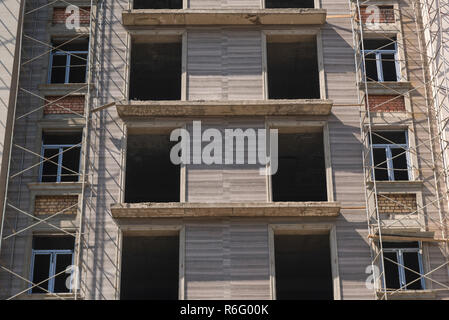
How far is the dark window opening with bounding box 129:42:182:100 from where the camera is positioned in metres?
28.4

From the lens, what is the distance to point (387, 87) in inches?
1048

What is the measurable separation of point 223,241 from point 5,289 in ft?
24.0

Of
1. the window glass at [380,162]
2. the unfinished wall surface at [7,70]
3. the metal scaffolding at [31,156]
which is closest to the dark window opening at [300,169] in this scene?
the window glass at [380,162]

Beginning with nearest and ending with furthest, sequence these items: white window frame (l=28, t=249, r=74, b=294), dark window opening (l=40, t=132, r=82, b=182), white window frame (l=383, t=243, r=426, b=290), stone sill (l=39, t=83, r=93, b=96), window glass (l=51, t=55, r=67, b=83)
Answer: white window frame (l=28, t=249, r=74, b=294) < white window frame (l=383, t=243, r=426, b=290) < dark window opening (l=40, t=132, r=82, b=182) < stone sill (l=39, t=83, r=93, b=96) < window glass (l=51, t=55, r=67, b=83)

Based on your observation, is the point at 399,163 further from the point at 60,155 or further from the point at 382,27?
the point at 60,155

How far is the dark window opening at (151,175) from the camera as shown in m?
28.3

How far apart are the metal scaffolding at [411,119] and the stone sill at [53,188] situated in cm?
1006

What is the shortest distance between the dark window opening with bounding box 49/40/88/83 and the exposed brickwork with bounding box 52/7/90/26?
0.81 m

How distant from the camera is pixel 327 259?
28688mm

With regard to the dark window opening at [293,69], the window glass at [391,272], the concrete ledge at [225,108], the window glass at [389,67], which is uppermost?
the dark window opening at [293,69]

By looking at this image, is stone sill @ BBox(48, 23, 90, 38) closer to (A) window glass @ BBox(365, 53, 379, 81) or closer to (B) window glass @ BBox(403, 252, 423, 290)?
(A) window glass @ BBox(365, 53, 379, 81)

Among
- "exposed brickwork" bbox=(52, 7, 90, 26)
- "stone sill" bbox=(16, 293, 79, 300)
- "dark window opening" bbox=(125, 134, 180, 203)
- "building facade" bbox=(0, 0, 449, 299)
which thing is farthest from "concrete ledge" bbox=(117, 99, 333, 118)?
"stone sill" bbox=(16, 293, 79, 300)

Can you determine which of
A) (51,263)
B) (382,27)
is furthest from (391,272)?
(51,263)

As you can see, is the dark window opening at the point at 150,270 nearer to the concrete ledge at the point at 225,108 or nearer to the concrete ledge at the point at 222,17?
the concrete ledge at the point at 225,108
